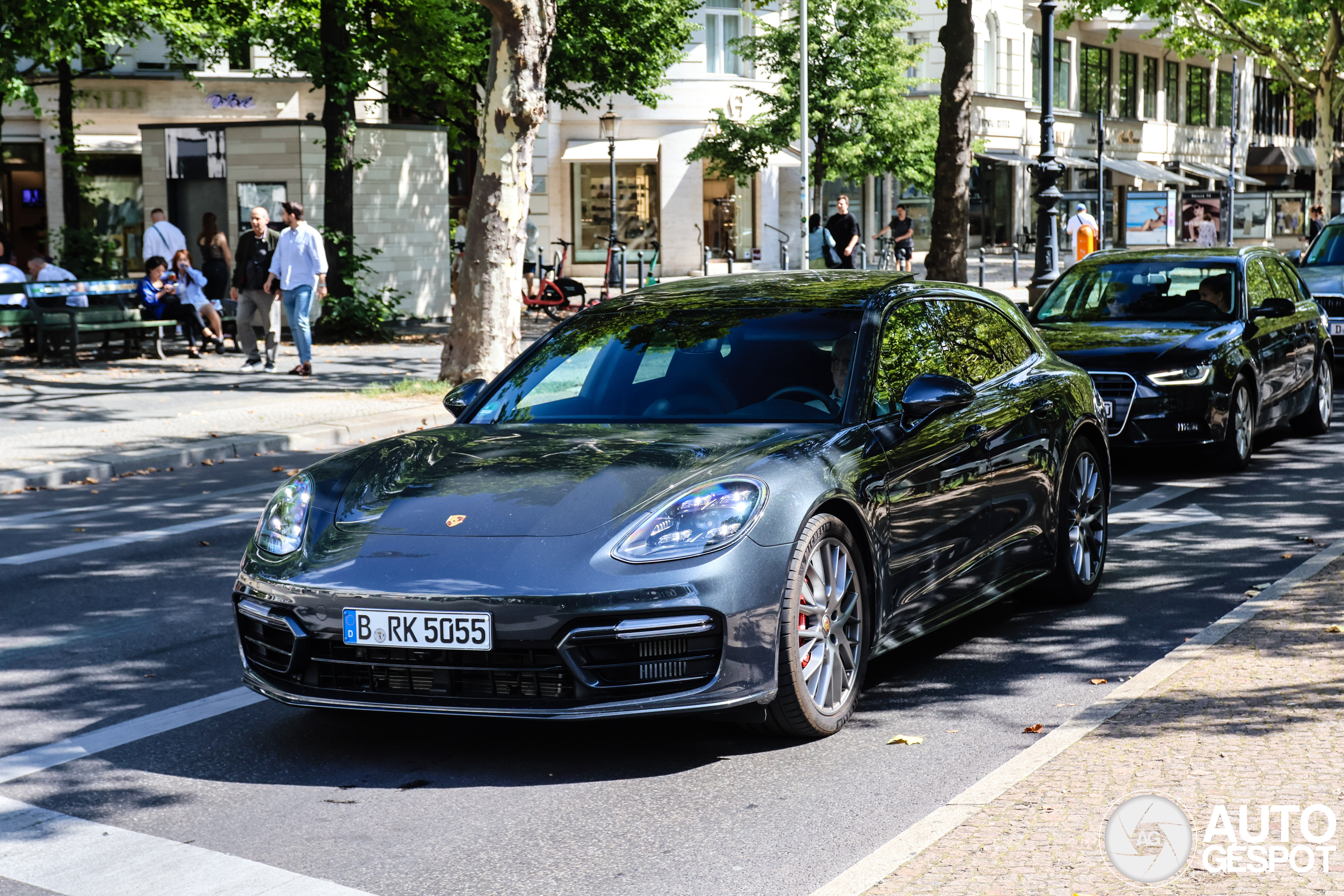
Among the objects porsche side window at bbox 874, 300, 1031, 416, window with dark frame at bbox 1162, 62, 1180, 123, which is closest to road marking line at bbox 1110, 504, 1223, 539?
porsche side window at bbox 874, 300, 1031, 416

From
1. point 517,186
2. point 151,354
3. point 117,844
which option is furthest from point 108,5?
point 117,844

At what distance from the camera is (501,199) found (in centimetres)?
1628

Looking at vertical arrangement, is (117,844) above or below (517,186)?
below

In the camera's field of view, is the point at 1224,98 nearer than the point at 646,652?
No

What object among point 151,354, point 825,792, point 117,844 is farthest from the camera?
point 151,354

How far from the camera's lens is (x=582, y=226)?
4619cm

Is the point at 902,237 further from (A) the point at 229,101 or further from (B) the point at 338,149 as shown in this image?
(A) the point at 229,101

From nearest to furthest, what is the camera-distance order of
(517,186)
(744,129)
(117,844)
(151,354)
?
(117,844)
(517,186)
(151,354)
(744,129)

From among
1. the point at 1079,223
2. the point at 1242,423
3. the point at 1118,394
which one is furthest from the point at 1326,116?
the point at 1118,394

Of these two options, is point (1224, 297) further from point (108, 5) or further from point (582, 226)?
point (582, 226)

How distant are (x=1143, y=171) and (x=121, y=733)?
57.6 m

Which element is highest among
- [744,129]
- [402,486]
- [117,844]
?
[744,129]

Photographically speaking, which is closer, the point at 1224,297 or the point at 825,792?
the point at 825,792

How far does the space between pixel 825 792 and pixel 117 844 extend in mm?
1958
